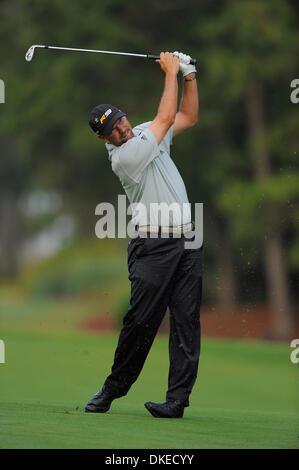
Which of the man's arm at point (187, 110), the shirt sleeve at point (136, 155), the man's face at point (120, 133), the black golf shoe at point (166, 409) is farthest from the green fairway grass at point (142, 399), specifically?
the man's arm at point (187, 110)

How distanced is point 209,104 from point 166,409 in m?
16.9

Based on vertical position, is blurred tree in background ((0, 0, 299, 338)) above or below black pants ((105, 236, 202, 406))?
above

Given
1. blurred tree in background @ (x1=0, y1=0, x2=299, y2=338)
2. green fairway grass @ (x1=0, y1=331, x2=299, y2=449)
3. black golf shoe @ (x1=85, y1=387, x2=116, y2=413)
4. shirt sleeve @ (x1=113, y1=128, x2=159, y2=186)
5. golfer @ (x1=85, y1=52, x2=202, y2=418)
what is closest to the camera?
green fairway grass @ (x1=0, y1=331, x2=299, y2=449)

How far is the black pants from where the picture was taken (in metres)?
6.71

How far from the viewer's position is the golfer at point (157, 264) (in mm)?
6637

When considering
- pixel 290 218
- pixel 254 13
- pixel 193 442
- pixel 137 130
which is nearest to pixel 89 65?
pixel 254 13

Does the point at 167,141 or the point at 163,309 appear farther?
the point at 167,141

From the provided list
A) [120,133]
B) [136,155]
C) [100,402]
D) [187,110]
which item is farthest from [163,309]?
[187,110]

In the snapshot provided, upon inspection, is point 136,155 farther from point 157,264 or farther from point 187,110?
point 187,110

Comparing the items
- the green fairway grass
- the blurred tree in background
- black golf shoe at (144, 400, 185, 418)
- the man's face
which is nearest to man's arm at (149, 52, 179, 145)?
the man's face

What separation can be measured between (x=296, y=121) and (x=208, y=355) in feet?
19.7

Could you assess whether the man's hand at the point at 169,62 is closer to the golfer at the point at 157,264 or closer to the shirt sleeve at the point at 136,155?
the golfer at the point at 157,264

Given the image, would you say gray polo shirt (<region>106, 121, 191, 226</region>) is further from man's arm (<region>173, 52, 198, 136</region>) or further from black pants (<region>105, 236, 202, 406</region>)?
man's arm (<region>173, 52, 198, 136</region>)

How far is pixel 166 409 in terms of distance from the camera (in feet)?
22.1
